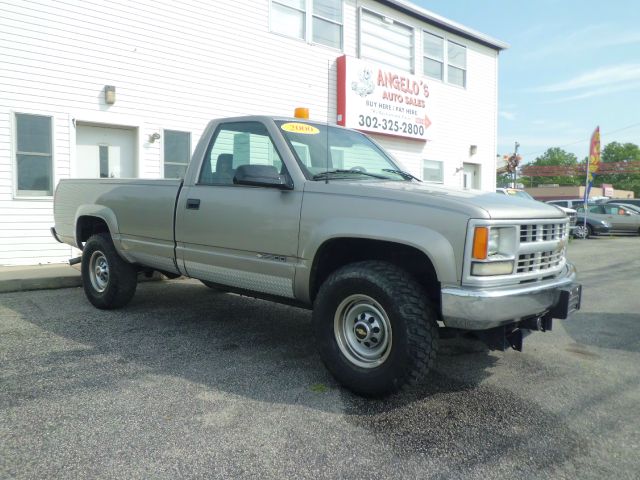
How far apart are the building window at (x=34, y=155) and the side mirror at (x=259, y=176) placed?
Answer: 6.17 metres

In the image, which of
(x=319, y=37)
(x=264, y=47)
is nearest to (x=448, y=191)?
(x=264, y=47)

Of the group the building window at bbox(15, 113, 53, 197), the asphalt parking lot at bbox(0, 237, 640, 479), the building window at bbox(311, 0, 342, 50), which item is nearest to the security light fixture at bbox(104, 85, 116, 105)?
the building window at bbox(15, 113, 53, 197)

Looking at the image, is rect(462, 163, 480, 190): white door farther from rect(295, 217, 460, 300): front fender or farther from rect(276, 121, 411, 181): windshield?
rect(295, 217, 460, 300): front fender

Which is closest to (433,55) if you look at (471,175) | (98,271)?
(471,175)

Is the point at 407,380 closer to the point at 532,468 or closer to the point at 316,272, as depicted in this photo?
the point at 532,468

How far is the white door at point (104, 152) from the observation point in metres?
9.19

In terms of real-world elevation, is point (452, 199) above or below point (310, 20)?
below

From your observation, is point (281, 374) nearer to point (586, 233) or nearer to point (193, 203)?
point (193, 203)

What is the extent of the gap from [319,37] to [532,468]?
11545mm

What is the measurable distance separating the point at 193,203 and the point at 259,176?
42.1 inches

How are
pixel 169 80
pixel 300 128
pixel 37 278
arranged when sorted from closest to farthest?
pixel 300 128 → pixel 37 278 → pixel 169 80

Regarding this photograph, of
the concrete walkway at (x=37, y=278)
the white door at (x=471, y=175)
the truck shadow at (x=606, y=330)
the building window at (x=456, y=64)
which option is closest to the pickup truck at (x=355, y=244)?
the truck shadow at (x=606, y=330)

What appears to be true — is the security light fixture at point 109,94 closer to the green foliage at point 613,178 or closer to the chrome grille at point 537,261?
the chrome grille at point 537,261

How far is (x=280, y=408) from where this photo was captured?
131 inches
